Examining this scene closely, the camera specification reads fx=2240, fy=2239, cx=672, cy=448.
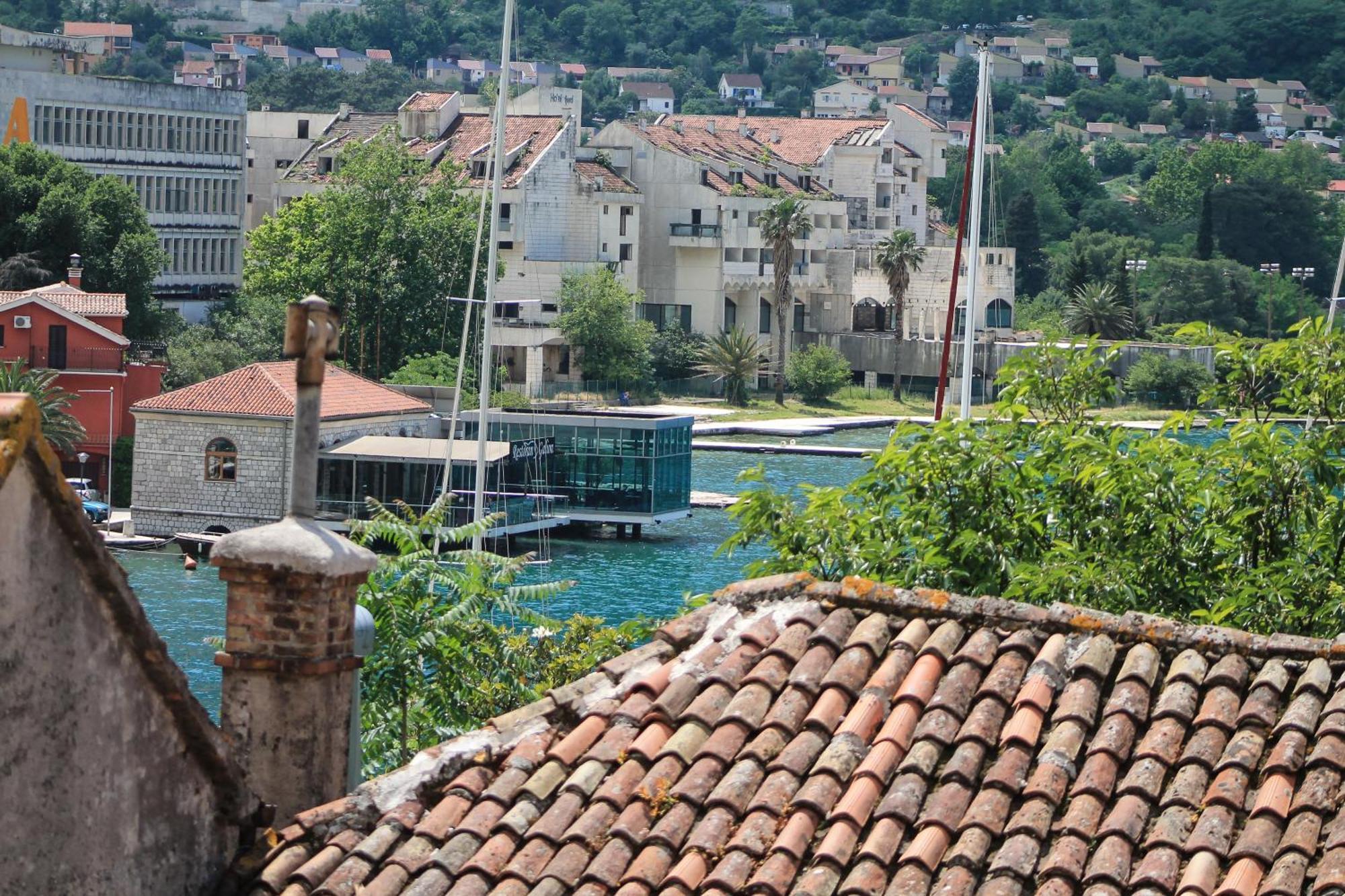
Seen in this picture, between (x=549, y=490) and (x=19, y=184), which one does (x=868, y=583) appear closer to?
(x=549, y=490)

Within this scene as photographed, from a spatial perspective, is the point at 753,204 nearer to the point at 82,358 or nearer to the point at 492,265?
the point at 82,358

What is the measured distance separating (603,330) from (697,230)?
10.8 metres

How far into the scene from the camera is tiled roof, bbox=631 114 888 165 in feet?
351

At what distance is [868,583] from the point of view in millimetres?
9008

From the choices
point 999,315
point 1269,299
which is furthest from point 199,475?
point 1269,299

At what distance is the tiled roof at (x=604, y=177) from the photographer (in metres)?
94.6

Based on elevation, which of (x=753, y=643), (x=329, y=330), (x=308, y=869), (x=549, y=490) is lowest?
(x=549, y=490)

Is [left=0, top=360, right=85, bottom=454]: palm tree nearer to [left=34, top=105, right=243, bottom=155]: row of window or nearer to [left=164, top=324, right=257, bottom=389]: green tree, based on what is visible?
[left=164, top=324, right=257, bottom=389]: green tree

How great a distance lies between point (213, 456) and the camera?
180 feet

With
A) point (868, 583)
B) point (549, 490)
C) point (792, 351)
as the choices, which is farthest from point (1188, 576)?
point (792, 351)

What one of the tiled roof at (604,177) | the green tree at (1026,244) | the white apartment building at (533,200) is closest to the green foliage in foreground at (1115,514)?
the white apartment building at (533,200)

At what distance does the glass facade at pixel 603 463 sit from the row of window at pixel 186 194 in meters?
27.7

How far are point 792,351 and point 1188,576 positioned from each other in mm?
85490

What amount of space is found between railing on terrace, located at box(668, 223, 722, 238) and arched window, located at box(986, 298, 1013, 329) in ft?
66.5
